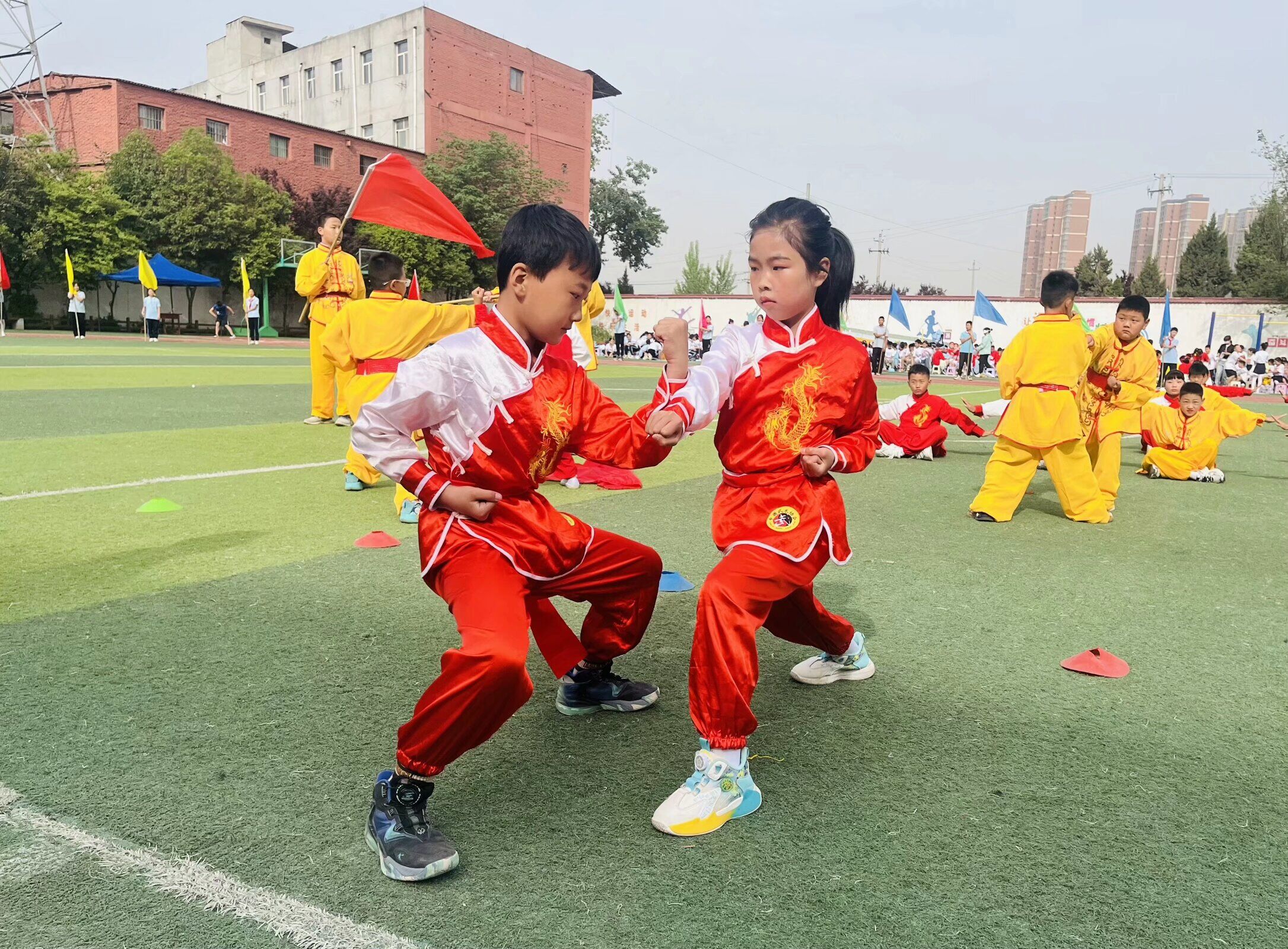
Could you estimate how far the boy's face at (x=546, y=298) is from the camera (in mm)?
2500

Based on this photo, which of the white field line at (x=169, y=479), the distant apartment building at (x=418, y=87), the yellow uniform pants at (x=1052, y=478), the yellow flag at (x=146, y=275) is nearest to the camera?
the white field line at (x=169, y=479)

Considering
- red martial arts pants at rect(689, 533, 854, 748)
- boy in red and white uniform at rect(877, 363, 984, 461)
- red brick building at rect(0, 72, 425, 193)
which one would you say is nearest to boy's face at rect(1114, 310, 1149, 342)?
boy in red and white uniform at rect(877, 363, 984, 461)

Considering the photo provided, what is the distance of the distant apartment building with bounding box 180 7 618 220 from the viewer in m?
44.1

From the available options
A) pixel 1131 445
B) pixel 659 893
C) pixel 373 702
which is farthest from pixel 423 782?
pixel 1131 445

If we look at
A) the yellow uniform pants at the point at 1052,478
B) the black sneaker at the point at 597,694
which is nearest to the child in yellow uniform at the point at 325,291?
the yellow uniform pants at the point at 1052,478

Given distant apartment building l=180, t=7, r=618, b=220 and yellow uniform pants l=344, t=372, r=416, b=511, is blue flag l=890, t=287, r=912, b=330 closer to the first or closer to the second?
distant apartment building l=180, t=7, r=618, b=220

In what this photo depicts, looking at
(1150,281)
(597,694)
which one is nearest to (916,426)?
(597,694)

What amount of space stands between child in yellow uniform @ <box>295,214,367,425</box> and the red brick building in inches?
1217

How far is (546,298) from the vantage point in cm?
250

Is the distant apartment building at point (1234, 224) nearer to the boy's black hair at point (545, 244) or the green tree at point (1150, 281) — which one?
the green tree at point (1150, 281)

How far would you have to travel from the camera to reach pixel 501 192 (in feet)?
135

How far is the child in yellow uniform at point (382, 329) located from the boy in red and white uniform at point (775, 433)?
11.9ft

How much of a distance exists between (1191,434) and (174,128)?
37.9 meters

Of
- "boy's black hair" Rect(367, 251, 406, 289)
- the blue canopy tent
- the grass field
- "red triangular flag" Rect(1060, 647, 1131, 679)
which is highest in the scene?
the blue canopy tent
